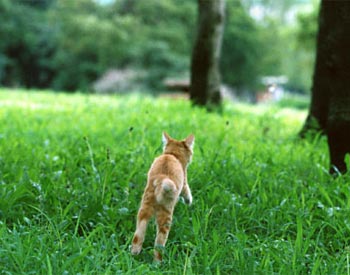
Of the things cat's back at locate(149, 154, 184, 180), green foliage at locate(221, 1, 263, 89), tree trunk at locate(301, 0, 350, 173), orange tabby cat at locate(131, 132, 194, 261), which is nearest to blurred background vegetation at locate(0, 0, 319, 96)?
green foliage at locate(221, 1, 263, 89)

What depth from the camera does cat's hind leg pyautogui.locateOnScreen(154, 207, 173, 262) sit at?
287 centimetres

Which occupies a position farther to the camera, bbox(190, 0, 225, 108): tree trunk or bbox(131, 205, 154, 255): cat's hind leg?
bbox(190, 0, 225, 108): tree trunk

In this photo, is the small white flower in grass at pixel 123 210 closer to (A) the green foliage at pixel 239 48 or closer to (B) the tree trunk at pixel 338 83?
(B) the tree trunk at pixel 338 83

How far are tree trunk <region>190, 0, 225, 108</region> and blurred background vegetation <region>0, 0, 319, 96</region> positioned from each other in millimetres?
18460

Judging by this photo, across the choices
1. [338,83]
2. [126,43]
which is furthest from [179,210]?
[126,43]

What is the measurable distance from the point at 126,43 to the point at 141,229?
28.9 m

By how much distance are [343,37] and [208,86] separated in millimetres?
5174

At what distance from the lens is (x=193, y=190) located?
13.5ft

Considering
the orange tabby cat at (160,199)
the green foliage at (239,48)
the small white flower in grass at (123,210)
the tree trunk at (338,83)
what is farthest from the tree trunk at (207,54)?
the green foliage at (239,48)

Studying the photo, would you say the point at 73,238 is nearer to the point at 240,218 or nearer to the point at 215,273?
the point at 215,273

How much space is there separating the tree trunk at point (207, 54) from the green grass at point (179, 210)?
372cm

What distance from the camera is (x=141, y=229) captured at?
2936 millimetres

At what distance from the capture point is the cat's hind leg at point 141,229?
9.54 feet

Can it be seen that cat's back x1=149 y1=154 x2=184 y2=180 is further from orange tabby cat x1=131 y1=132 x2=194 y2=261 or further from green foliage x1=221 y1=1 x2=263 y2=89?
green foliage x1=221 y1=1 x2=263 y2=89
